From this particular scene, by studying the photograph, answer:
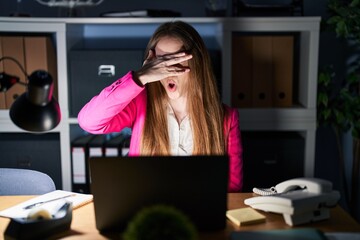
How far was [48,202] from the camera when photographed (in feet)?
4.57

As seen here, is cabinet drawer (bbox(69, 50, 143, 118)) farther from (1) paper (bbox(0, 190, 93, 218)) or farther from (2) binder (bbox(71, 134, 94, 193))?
(1) paper (bbox(0, 190, 93, 218))

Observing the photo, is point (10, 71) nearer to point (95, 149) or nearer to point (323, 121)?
point (95, 149)

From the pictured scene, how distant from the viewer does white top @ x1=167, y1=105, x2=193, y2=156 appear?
180 centimetres

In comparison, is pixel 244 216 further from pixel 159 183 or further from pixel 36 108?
pixel 36 108

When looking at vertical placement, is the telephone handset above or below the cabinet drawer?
below

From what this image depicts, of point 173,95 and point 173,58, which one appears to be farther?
point 173,95

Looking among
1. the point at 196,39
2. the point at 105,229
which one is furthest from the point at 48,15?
the point at 105,229

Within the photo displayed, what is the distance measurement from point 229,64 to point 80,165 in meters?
0.97

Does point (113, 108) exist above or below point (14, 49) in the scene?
below

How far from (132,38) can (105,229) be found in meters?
1.74

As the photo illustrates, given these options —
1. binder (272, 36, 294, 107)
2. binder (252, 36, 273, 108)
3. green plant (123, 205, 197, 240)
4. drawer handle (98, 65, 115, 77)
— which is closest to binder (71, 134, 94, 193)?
drawer handle (98, 65, 115, 77)

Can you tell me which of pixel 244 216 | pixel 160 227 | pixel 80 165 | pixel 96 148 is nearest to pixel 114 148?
pixel 96 148

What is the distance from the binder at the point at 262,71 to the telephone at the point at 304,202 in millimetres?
1154

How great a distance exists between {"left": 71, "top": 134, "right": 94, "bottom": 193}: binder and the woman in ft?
2.09
